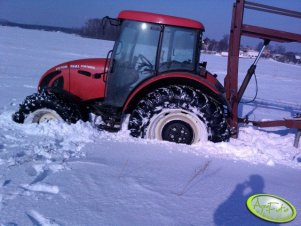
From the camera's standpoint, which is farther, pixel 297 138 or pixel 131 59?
pixel 297 138

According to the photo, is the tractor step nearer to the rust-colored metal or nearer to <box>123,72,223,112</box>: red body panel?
the rust-colored metal

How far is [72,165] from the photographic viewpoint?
3.31m

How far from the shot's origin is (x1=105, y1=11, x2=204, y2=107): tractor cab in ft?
14.6

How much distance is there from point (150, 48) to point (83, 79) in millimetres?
1244

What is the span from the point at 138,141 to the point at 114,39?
162 centimetres

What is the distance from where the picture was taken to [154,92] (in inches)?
173

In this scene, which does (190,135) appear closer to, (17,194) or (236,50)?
(236,50)

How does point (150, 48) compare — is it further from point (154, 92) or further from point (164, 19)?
point (154, 92)

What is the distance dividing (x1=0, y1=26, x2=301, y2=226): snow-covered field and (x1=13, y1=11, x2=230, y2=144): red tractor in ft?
0.82
